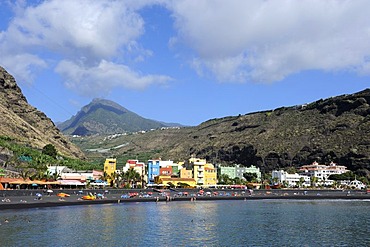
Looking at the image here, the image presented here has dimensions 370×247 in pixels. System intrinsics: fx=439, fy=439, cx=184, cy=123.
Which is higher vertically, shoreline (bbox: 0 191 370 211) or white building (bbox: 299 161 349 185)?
white building (bbox: 299 161 349 185)

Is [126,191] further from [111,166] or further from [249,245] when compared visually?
[249,245]

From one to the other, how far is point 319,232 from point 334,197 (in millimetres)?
72634

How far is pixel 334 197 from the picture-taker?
11356 centimetres

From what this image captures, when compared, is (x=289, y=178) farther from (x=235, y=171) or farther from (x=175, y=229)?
(x=175, y=229)

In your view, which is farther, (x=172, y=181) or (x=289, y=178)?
(x=289, y=178)

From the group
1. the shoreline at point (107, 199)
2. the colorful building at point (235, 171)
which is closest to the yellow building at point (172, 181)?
the shoreline at point (107, 199)

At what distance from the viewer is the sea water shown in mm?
38312

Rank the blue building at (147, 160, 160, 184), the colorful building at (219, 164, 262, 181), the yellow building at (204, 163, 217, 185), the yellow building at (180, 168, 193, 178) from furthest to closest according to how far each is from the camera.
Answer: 1. the colorful building at (219, 164, 262, 181)
2. the yellow building at (204, 163, 217, 185)
3. the yellow building at (180, 168, 193, 178)
4. the blue building at (147, 160, 160, 184)

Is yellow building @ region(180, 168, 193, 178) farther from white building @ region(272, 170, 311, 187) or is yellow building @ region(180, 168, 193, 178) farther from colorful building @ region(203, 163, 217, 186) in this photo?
white building @ region(272, 170, 311, 187)

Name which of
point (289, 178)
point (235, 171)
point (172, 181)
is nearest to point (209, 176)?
point (172, 181)

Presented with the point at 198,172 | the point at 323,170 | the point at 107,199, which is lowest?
the point at 107,199

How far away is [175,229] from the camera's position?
46.5 meters

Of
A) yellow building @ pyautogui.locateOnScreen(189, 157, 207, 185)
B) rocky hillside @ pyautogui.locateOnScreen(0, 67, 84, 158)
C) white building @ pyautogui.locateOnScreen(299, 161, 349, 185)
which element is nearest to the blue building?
yellow building @ pyautogui.locateOnScreen(189, 157, 207, 185)

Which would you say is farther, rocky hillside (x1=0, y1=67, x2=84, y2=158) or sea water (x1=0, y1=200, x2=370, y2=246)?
rocky hillside (x1=0, y1=67, x2=84, y2=158)
